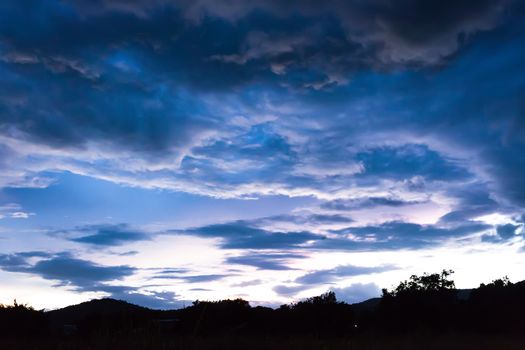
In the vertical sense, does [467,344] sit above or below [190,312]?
below

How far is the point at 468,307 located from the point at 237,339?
37.2 meters

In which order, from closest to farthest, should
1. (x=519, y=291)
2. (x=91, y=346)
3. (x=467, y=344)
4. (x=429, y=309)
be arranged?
(x=91, y=346)
(x=467, y=344)
(x=429, y=309)
(x=519, y=291)

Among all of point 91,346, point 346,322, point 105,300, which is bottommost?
point 91,346

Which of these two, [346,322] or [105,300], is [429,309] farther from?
[105,300]

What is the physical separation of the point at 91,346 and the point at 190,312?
28678 mm

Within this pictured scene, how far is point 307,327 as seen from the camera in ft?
115

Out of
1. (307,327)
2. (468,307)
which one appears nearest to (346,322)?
(307,327)

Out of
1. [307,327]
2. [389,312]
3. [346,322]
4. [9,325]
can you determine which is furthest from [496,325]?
[9,325]

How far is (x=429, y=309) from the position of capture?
141 feet

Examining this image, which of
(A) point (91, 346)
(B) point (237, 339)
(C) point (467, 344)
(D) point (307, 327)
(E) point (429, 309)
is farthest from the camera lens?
(E) point (429, 309)

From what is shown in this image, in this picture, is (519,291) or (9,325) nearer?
(9,325)

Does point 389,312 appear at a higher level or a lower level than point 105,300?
lower

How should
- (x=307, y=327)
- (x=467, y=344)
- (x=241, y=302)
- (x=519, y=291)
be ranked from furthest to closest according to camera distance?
(x=519, y=291)
(x=241, y=302)
(x=307, y=327)
(x=467, y=344)

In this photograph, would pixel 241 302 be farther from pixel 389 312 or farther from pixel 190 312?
pixel 389 312
